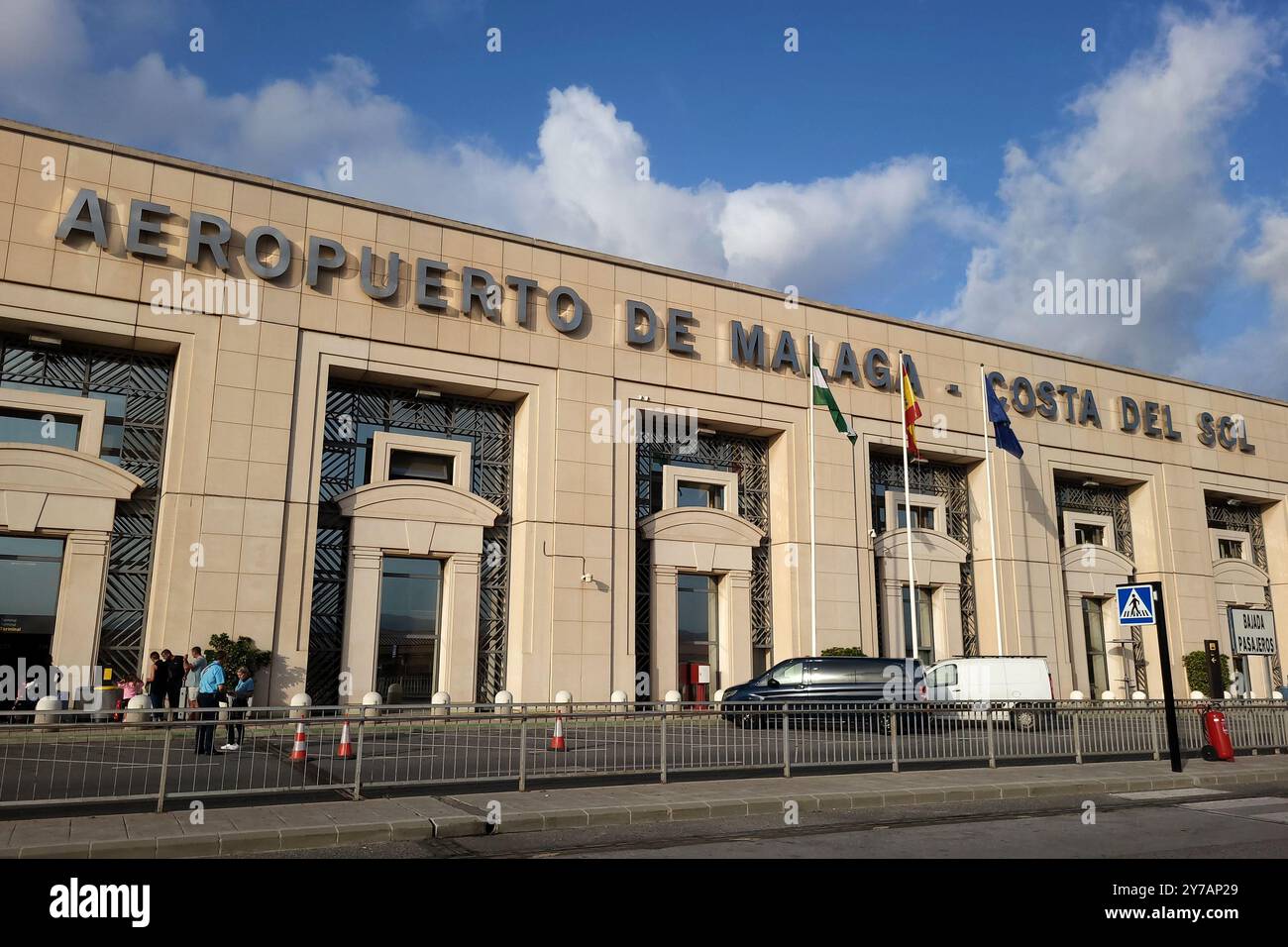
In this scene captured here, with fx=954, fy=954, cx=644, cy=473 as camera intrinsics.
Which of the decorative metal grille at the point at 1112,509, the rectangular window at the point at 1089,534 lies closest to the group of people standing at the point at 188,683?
the decorative metal grille at the point at 1112,509

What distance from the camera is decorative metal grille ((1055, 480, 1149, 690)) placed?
117 feet

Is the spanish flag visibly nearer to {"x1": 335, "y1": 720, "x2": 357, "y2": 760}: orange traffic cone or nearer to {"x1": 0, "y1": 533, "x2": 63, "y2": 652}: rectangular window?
{"x1": 335, "y1": 720, "x2": 357, "y2": 760}: orange traffic cone

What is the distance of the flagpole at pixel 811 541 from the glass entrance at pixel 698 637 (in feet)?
9.36

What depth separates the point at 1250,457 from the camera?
40.6 m

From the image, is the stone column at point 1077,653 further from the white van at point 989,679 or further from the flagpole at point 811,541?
the flagpole at point 811,541

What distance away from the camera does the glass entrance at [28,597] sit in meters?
20.9

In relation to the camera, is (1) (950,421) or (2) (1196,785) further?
(1) (950,421)

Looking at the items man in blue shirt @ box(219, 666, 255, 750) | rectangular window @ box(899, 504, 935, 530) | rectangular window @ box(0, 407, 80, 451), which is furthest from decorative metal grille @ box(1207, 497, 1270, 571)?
rectangular window @ box(0, 407, 80, 451)

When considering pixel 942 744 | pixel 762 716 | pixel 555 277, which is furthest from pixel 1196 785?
pixel 555 277

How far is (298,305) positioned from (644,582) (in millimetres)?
12163

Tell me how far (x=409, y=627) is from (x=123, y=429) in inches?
329

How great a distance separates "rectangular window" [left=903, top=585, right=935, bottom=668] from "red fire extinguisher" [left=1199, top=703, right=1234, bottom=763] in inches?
549
